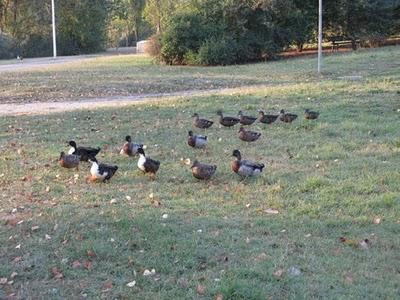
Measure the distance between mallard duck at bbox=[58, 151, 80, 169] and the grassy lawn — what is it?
0.34ft

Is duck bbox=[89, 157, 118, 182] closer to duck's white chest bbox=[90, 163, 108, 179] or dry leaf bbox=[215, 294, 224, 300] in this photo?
duck's white chest bbox=[90, 163, 108, 179]

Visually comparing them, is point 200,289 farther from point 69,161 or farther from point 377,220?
point 69,161

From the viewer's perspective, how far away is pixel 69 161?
835 centimetres

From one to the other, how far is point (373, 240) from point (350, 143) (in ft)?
13.7

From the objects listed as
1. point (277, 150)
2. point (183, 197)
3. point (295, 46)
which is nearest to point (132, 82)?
point (277, 150)

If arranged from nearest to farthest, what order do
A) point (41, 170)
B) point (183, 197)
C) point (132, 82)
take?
point (183, 197)
point (41, 170)
point (132, 82)

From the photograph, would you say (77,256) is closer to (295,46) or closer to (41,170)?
(41,170)

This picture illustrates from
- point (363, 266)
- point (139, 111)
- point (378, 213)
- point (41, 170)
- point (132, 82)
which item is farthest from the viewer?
point (132, 82)

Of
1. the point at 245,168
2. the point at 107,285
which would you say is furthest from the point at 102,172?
the point at 107,285

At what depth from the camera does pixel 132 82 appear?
20.9 metres

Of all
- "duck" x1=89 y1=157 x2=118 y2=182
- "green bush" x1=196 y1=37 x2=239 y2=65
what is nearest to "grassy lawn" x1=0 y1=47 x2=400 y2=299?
"duck" x1=89 y1=157 x2=118 y2=182

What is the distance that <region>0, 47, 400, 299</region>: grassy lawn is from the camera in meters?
4.97

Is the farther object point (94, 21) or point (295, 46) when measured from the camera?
point (94, 21)

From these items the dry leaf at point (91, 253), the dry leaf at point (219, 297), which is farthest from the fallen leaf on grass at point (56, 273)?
the dry leaf at point (219, 297)
